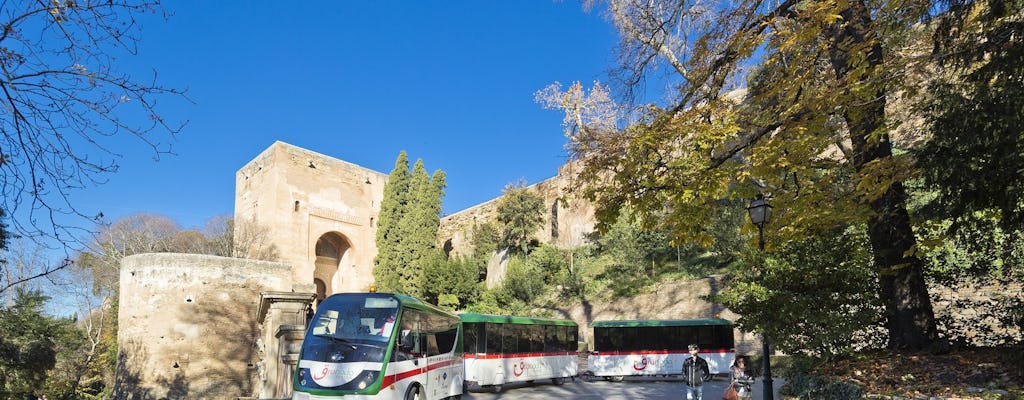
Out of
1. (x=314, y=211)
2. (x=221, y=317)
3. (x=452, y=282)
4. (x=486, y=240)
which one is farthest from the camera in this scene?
(x=314, y=211)

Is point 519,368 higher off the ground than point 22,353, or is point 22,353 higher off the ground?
point 22,353

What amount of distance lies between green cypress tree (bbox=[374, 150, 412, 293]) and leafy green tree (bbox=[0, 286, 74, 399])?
16678 mm

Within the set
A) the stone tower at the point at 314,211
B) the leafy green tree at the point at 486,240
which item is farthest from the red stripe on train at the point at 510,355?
the stone tower at the point at 314,211

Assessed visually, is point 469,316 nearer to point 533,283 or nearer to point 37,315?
point 533,283

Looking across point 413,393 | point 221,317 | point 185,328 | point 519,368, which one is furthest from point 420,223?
point 413,393

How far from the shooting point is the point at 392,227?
36.8 meters

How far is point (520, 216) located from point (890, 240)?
23262 mm

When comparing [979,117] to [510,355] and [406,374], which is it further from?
[510,355]

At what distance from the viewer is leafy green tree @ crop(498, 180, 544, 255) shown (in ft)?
103

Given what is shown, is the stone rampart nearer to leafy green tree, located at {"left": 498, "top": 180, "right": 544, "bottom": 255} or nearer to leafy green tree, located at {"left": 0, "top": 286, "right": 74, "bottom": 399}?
leafy green tree, located at {"left": 0, "top": 286, "right": 74, "bottom": 399}

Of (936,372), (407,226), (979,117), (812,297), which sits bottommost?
(936,372)

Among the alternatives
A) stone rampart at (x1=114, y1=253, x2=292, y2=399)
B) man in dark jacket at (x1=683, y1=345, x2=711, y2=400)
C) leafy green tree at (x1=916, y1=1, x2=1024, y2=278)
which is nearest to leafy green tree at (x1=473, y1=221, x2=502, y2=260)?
stone rampart at (x1=114, y1=253, x2=292, y2=399)

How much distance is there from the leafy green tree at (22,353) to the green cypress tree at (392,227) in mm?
16678

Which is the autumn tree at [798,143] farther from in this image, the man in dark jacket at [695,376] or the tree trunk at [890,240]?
the man in dark jacket at [695,376]
